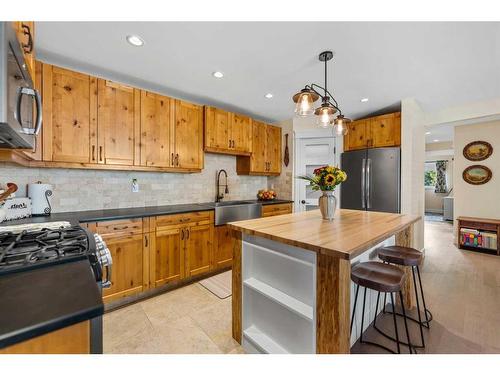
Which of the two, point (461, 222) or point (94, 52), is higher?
point (94, 52)

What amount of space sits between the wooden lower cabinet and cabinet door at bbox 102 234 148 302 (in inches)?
70.9

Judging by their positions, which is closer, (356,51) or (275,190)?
(356,51)

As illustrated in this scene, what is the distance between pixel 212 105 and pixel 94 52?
1.72 metres

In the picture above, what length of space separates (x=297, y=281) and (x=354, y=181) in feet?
9.21

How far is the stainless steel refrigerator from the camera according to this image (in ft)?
11.1

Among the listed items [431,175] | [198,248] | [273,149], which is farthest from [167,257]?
[431,175]

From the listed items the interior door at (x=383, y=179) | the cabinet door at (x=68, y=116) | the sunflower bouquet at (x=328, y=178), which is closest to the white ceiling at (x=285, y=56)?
the cabinet door at (x=68, y=116)

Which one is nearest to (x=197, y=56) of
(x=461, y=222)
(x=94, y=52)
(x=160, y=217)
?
(x=94, y=52)

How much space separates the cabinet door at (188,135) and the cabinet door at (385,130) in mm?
2740

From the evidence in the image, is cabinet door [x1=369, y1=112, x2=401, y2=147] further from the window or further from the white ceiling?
the window
